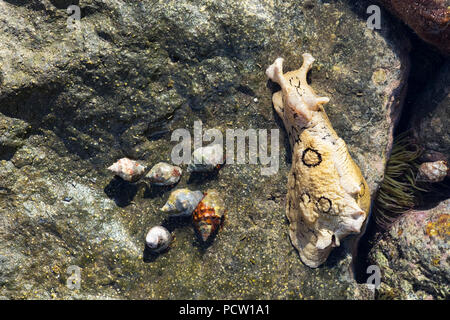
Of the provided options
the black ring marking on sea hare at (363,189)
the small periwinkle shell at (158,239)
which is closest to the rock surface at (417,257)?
the black ring marking on sea hare at (363,189)

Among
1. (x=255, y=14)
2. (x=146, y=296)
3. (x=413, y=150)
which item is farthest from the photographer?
(x=413, y=150)

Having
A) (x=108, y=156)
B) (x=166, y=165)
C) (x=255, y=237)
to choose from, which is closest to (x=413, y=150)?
(x=255, y=237)

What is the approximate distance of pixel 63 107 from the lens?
4.01 m

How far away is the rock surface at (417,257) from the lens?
3.87 meters

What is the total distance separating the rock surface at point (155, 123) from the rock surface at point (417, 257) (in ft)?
2.38

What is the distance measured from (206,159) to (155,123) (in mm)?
841

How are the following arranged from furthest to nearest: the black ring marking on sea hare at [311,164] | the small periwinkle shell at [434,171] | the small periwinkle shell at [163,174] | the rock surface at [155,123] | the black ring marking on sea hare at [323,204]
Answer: the small periwinkle shell at [434,171] → the small periwinkle shell at [163,174] → the rock surface at [155,123] → the black ring marking on sea hare at [311,164] → the black ring marking on sea hare at [323,204]

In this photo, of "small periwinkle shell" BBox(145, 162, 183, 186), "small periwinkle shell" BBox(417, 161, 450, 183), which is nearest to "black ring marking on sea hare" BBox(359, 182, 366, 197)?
"small periwinkle shell" BBox(417, 161, 450, 183)

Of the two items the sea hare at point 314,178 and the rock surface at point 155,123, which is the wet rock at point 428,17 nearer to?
the rock surface at point 155,123

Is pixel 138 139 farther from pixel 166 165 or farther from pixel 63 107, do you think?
pixel 63 107

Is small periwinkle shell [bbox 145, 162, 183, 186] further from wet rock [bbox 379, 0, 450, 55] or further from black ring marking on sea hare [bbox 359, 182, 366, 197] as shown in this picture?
wet rock [bbox 379, 0, 450, 55]

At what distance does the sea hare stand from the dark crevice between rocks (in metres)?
0.88

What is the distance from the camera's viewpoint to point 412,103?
16.0 feet

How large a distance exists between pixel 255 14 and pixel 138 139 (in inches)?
85.4
